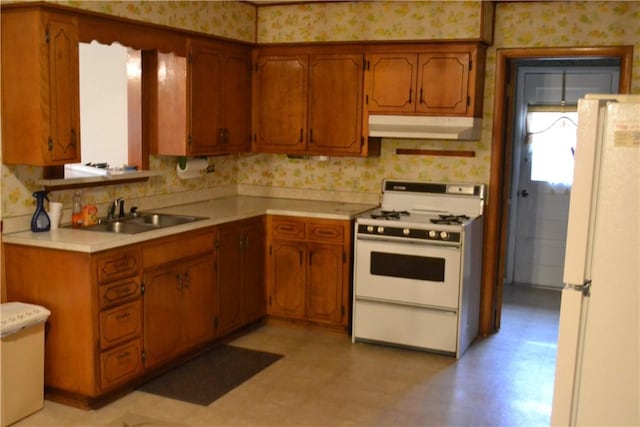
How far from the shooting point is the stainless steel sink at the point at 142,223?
443cm

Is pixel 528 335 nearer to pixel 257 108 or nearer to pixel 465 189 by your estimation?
pixel 465 189

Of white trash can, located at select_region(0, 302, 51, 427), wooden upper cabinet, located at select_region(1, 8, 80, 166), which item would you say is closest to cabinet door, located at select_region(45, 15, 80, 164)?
wooden upper cabinet, located at select_region(1, 8, 80, 166)

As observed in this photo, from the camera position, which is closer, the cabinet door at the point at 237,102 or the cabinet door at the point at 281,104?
the cabinet door at the point at 237,102

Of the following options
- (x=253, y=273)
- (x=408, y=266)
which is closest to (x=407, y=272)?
(x=408, y=266)

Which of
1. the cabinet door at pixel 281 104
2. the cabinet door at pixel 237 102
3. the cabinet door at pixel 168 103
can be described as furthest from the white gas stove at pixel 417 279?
the cabinet door at pixel 168 103

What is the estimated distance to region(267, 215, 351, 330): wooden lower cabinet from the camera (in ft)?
16.8

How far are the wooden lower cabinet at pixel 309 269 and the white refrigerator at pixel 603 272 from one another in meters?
2.64

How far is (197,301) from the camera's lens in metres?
4.54

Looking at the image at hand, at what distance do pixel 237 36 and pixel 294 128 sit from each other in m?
0.85

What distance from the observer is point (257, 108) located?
18.4 ft

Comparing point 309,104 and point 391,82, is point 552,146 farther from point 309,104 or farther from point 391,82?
point 309,104

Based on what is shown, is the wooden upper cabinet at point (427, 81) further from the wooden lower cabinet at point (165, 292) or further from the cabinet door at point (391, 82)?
the wooden lower cabinet at point (165, 292)

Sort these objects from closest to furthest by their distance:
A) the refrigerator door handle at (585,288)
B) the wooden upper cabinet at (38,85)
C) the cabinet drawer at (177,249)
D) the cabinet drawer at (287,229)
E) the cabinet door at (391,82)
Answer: the refrigerator door handle at (585,288) → the wooden upper cabinet at (38,85) → the cabinet drawer at (177,249) → the cabinet door at (391,82) → the cabinet drawer at (287,229)

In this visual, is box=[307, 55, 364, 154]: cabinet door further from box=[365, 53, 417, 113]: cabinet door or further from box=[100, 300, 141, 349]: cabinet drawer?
box=[100, 300, 141, 349]: cabinet drawer
